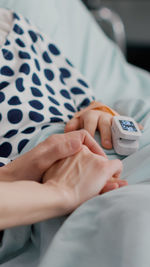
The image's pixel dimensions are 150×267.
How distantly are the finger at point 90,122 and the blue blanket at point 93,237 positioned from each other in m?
0.21

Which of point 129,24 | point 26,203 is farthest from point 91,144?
point 129,24

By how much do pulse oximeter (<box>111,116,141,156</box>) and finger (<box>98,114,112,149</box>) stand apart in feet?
0.05

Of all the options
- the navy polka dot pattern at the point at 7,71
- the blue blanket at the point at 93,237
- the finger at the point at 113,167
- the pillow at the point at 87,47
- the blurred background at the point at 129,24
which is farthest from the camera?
the blurred background at the point at 129,24

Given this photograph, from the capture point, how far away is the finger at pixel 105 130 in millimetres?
833

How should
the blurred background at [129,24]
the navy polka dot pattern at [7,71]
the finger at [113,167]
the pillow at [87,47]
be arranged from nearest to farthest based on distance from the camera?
the finger at [113,167], the navy polka dot pattern at [7,71], the pillow at [87,47], the blurred background at [129,24]

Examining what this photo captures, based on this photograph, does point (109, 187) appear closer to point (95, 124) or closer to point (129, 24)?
point (95, 124)

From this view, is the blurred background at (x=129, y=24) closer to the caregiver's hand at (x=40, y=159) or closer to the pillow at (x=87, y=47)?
the pillow at (x=87, y=47)

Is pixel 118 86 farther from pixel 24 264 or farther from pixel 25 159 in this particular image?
pixel 24 264

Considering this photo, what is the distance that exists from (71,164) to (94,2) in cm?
171

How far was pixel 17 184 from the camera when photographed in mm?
583

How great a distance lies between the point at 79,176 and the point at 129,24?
7.07 ft

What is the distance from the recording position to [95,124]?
86 centimetres

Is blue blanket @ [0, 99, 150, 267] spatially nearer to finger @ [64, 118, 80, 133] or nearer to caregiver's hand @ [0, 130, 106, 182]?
caregiver's hand @ [0, 130, 106, 182]

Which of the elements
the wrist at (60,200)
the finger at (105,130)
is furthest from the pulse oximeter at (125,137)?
the wrist at (60,200)
